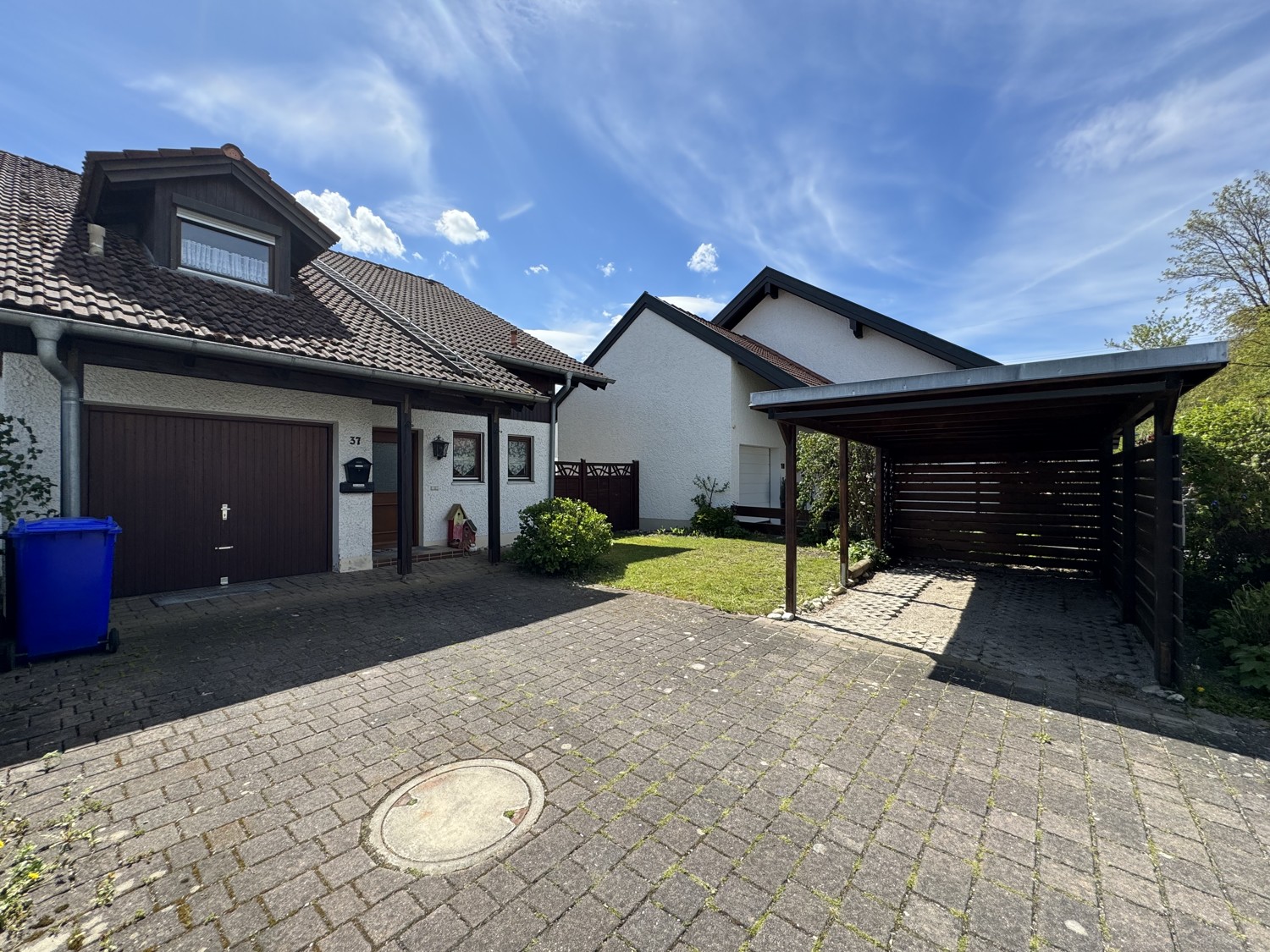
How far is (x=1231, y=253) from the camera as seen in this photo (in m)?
17.4

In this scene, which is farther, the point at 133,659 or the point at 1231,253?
the point at 1231,253

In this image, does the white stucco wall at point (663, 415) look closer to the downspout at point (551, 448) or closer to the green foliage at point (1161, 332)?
the downspout at point (551, 448)

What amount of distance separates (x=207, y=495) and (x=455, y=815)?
6.30 m

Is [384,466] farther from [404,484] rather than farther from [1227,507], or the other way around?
[1227,507]

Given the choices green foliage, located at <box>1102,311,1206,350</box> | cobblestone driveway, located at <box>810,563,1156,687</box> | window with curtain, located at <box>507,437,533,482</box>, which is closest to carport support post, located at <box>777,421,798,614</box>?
cobblestone driveway, located at <box>810,563,1156,687</box>

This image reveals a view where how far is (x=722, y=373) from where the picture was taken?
13656 mm

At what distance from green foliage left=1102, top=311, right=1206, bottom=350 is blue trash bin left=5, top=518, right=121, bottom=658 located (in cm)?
2892

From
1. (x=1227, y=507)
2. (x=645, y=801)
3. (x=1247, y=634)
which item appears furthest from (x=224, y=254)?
(x=1227, y=507)

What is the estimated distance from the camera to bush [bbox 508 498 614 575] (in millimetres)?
7809

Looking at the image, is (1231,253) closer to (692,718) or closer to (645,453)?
(645,453)

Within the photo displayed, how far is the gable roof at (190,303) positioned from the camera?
17.1 ft

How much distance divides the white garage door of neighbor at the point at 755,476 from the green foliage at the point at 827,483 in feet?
7.95

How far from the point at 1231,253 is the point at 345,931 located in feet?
90.3

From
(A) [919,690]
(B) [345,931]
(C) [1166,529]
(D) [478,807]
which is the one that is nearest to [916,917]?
(D) [478,807]
